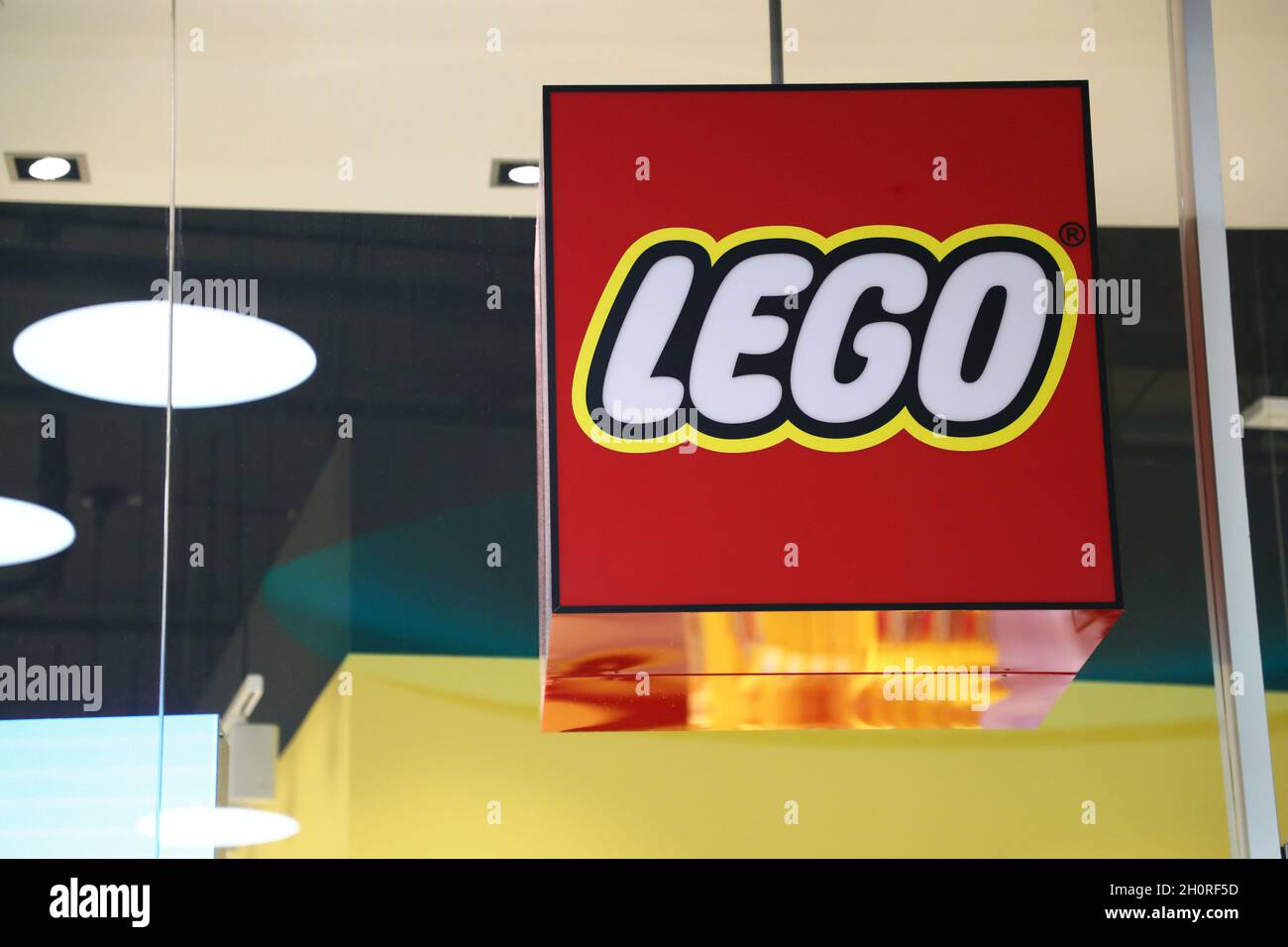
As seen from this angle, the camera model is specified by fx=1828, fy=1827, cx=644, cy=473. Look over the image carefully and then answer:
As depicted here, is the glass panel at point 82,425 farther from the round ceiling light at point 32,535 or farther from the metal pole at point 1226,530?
the metal pole at point 1226,530

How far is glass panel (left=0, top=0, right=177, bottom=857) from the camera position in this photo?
185 inches

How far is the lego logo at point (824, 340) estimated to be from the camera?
3.04 m

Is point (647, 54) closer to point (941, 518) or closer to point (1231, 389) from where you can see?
point (1231, 389)

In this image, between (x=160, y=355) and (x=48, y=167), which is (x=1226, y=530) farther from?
(x=48, y=167)

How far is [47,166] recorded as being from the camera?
5.30 metres

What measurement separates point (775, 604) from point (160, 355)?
2780mm

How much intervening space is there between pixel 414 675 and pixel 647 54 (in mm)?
1872

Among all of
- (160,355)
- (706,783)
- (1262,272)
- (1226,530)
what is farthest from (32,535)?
(1262,272)

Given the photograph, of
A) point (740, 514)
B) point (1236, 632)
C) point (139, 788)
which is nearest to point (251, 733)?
point (139, 788)

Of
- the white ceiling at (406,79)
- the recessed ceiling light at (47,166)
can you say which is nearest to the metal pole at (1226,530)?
the white ceiling at (406,79)

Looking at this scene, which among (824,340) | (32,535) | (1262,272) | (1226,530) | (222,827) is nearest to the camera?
(824,340)

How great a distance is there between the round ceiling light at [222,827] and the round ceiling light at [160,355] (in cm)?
117

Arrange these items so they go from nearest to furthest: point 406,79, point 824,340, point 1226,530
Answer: point 824,340 → point 1226,530 → point 406,79
